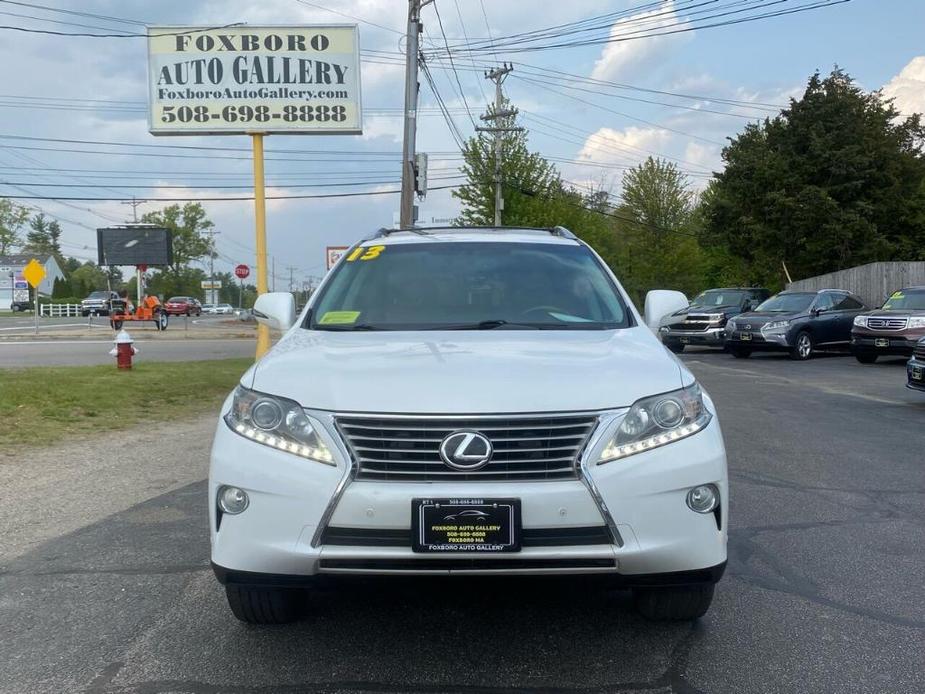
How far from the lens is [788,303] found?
68.8 feet

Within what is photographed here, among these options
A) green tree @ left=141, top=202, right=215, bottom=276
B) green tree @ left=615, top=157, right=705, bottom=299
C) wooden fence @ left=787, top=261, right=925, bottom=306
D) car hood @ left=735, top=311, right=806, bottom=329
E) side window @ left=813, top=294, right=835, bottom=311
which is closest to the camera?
car hood @ left=735, top=311, right=806, bottom=329

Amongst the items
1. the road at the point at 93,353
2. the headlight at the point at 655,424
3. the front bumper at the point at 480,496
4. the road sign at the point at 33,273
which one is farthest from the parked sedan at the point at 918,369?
the road sign at the point at 33,273

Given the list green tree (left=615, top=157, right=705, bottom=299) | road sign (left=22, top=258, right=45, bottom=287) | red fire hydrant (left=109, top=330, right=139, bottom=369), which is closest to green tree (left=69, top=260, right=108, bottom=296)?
green tree (left=615, top=157, right=705, bottom=299)

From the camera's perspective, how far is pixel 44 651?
354 centimetres

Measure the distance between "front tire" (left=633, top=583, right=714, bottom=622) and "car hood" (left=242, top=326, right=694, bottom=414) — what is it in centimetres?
87

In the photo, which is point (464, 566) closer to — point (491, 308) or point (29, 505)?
point (491, 308)

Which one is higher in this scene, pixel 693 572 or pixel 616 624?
pixel 693 572

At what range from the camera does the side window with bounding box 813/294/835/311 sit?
67.4ft

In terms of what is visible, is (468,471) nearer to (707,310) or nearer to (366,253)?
(366,253)

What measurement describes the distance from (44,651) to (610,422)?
8.08 ft

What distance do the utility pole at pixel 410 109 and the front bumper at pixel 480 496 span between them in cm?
1853

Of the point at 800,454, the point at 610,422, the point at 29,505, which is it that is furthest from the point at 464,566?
the point at 800,454

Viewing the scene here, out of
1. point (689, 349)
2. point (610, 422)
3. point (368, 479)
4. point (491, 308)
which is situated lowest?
point (689, 349)

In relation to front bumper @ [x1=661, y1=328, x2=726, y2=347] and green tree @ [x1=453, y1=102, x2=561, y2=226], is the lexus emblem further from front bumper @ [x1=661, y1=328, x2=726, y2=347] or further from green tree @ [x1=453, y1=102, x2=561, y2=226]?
green tree @ [x1=453, y1=102, x2=561, y2=226]
